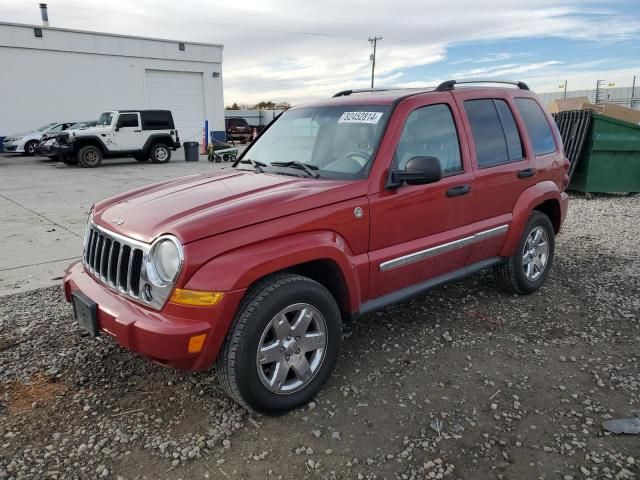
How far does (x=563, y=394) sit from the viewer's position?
309cm

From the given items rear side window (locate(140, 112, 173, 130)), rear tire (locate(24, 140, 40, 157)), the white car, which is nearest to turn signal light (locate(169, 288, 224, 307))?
rear side window (locate(140, 112, 173, 130))

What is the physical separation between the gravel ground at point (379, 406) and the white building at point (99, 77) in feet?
79.0

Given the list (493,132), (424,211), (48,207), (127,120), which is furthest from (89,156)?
(424,211)

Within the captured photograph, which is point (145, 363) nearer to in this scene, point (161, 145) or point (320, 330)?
point (320, 330)

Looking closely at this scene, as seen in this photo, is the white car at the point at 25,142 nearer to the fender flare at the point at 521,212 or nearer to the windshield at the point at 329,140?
the windshield at the point at 329,140

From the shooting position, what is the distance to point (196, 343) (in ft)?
8.23

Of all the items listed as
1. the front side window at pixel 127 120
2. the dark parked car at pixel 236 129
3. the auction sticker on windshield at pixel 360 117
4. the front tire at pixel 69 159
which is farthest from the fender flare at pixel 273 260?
the dark parked car at pixel 236 129

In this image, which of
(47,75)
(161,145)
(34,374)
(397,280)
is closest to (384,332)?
(397,280)

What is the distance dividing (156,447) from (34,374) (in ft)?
4.24

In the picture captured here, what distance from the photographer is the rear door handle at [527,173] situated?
168 inches

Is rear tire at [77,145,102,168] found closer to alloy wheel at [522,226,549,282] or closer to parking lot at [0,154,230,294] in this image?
parking lot at [0,154,230,294]

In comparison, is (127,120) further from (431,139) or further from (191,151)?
(431,139)

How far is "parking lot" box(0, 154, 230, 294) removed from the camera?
224 inches

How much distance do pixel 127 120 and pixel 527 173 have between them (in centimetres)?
1704
